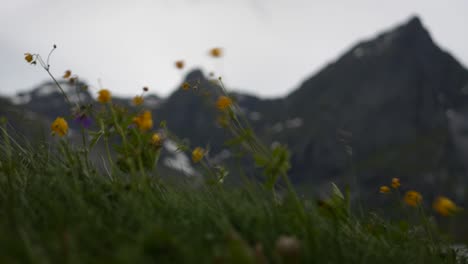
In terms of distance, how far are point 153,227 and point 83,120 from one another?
2.03 metres

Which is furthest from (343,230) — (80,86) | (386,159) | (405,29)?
(405,29)

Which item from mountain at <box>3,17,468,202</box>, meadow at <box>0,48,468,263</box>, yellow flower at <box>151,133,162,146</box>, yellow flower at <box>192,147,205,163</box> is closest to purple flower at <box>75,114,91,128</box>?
meadow at <box>0,48,468,263</box>

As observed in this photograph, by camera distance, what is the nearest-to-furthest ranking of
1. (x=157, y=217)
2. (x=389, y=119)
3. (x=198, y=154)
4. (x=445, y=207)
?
(x=157, y=217) → (x=445, y=207) → (x=198, y=154) → (x=389, y=119)

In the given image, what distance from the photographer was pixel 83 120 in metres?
3.13

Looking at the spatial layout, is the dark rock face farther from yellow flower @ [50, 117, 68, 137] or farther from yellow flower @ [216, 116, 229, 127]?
yellow flower @ [50, 117, 68, 137]

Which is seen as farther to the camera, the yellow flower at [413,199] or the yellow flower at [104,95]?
the yellow flower at [413,199]

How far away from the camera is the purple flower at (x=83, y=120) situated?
3058mm

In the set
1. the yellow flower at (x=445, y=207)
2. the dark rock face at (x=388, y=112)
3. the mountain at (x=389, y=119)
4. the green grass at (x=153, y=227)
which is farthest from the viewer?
the dark rock face at (x=388, y=112)

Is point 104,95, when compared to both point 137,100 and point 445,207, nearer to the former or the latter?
point 137,100

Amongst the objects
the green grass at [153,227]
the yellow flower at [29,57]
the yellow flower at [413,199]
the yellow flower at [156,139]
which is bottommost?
the yellow flower at [413,199]

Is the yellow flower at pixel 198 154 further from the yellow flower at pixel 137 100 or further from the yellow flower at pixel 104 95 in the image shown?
the yellow flower at pixel 104 95

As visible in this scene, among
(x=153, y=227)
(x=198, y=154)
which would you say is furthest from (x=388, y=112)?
(x=153, y=227)

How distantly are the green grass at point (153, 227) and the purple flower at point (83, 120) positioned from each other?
1.63 feet

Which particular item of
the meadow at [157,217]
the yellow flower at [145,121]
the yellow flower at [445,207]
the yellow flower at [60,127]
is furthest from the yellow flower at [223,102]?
the yellow flower at [445,207]
